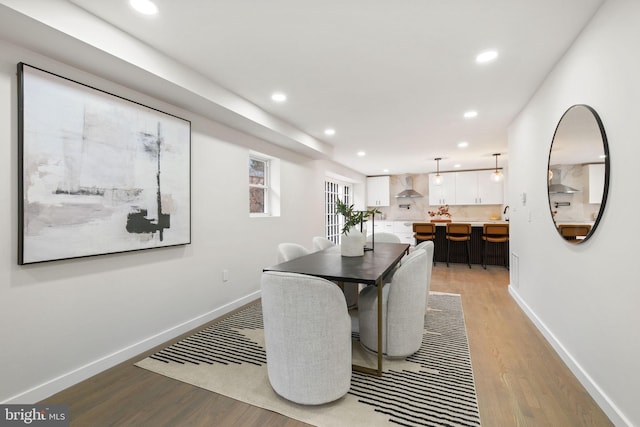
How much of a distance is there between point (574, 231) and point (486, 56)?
1.47 m

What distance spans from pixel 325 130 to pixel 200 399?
359 centimetres

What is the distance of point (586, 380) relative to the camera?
189 cm

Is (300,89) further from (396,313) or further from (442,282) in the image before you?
(442,282)

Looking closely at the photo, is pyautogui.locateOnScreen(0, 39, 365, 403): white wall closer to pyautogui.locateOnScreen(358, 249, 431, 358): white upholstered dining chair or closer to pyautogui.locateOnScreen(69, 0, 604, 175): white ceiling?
pyautogui.locateOnScreen(69, 0, 604, 175): white ceiling

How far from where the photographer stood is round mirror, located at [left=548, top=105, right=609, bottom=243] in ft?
5.77

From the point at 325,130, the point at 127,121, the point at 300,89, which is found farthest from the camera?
the point at 325,130

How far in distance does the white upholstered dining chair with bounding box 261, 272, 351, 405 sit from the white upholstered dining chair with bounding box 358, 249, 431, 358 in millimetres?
562

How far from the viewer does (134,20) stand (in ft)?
6.14

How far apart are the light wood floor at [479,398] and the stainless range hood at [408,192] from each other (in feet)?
19.9

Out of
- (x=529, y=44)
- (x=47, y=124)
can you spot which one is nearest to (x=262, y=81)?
(x=47, y=124)

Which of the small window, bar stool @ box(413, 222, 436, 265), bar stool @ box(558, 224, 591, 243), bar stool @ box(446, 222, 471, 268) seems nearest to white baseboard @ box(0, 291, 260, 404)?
the small window

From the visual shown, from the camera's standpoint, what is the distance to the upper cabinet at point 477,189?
7.97 metres

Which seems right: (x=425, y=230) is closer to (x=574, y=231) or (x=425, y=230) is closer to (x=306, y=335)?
(x=574, y=231)

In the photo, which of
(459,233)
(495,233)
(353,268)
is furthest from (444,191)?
(353,268)
